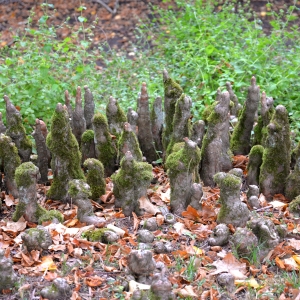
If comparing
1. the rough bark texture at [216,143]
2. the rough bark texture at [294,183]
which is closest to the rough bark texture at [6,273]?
the rough bark texture at [216,143]

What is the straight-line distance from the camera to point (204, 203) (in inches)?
177

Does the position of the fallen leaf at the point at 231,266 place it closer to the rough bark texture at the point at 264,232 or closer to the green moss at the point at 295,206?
the rough bark texture at the point at 264,232

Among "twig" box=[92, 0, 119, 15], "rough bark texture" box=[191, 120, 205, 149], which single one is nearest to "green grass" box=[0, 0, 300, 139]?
"rough bark texture" box=[191, 120, 205, 149]

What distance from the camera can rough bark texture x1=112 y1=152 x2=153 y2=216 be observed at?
4277 millimetres

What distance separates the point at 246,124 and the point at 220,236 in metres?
1.66

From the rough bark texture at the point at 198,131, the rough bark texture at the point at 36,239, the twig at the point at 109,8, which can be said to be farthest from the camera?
the twig at the point at 109,8

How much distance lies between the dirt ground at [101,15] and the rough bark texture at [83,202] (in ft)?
24.4

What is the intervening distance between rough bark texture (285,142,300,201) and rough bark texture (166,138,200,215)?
85cm

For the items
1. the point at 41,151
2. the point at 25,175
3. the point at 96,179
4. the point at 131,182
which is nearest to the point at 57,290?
the point at 25,175

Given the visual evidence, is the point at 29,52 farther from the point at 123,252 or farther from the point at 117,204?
the point at 123,252

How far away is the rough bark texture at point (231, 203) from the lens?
4.04m

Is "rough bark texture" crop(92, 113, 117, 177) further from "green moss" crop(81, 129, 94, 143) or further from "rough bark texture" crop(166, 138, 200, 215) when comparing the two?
"rough bark texture" crop(166, 138, 200, 215)

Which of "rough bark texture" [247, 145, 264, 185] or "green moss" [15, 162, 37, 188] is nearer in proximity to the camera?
"green moss" [15, 162, 37, 188]

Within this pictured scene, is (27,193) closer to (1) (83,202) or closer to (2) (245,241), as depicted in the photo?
(1) (83,202)
